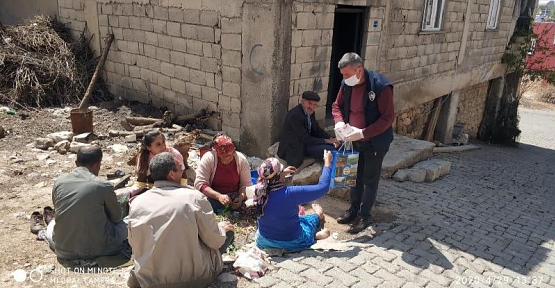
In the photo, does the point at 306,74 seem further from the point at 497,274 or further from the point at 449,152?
the point at 449,152

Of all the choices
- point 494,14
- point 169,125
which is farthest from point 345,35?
point 494,14

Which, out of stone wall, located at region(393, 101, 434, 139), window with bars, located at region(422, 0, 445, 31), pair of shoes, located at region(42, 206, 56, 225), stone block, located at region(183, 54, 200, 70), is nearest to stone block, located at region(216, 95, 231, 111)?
stone block, located at region(183, 54, 200, 70)

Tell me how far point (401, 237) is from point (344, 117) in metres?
1.47

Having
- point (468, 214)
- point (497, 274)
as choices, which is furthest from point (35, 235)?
point (468, 214)

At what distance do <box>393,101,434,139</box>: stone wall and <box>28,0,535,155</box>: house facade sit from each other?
0.04 metres

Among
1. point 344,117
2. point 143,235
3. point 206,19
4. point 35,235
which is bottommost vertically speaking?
point 35,235

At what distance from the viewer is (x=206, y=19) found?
20.8 feet

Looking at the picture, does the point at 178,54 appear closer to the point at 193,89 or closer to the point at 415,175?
the point at 193,89

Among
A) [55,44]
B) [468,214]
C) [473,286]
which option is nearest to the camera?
[473,286]

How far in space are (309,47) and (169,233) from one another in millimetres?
3981

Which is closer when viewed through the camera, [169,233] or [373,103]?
[169,233]

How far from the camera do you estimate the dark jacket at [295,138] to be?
17.7 ft

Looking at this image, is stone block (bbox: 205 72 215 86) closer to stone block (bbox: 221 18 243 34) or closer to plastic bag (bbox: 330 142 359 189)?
stone block (bbox: 221 18 243 34)

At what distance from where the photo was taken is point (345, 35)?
26.5 ft
